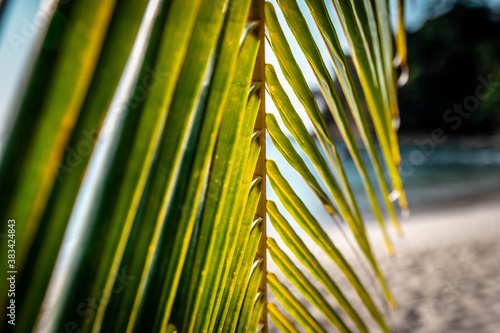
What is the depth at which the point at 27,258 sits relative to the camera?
216 millimetres

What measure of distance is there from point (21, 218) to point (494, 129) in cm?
2534

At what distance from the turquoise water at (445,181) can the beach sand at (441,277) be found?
155 centimetres

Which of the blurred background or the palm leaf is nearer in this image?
the palm leaf

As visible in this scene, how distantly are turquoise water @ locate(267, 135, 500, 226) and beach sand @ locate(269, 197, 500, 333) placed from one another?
5.10 ft

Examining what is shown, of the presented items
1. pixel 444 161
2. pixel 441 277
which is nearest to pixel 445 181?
pixel 444 161


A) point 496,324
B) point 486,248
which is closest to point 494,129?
point 486,248

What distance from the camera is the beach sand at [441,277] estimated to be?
314cm

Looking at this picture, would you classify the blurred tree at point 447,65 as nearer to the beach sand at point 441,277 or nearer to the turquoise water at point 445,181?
the turquoise water at point 445,181

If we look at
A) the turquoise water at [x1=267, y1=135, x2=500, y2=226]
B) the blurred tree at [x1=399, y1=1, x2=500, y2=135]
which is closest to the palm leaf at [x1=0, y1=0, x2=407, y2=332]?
the turquoise water at [x1=267, y1=135, x2=500, y2=226]

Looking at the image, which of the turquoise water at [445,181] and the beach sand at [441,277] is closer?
the beach sand at [441,277]

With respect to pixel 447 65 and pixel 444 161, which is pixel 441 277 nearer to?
pixel 444 161

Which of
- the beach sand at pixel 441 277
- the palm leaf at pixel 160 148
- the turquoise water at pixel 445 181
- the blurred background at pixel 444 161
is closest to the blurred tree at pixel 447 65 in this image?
the blurred background at pixel 444 161

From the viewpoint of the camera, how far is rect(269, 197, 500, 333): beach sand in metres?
3.14

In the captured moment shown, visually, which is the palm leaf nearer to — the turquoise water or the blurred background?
the blurred background
